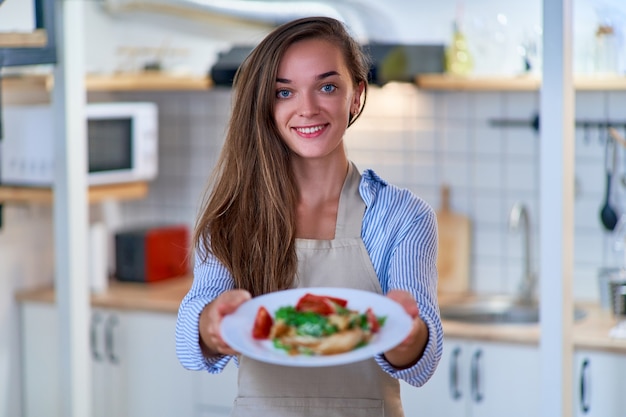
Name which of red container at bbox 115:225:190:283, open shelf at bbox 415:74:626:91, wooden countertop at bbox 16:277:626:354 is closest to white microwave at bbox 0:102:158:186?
red container at bbox 115:225:190:283

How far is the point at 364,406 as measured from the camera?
72.9 inches

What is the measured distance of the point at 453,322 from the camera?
3.49 metres

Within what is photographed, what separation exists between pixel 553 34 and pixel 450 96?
109cm

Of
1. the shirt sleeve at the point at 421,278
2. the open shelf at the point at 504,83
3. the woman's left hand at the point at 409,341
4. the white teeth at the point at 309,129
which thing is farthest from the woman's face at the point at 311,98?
the open shelf at the point at 504,83

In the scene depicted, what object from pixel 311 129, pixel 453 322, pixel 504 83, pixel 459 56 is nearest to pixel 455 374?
pixel 453 322

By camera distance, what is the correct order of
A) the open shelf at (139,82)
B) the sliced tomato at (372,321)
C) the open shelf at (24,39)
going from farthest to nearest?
the open shelf at (139,82) → the open shelf at (24,39) → the sliced tomato at (372,321)

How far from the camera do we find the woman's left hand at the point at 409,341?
1609 mm

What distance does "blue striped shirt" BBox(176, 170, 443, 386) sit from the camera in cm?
171

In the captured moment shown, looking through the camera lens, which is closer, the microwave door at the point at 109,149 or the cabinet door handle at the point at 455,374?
the cabinet door handle at the point at 455,374

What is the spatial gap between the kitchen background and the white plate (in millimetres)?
2060

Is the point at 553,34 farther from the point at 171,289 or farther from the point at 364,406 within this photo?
the point at 171,289

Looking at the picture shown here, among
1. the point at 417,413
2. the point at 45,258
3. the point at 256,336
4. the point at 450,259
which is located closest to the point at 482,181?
the point at 450,259

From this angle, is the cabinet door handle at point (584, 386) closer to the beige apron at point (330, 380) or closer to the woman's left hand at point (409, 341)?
the beige apron at point (330, 380)

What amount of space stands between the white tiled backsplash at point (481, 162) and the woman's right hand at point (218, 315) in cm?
231
